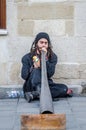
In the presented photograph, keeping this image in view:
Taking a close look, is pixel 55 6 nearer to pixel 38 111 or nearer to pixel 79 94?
pixel 79 94

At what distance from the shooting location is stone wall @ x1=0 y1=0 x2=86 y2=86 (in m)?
8.17

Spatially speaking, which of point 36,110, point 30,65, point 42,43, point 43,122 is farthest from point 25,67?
point 43,122

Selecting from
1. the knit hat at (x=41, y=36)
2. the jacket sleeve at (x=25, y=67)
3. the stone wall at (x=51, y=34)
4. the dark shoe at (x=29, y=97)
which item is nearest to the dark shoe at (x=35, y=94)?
the dark shoe at (x=29, y=97)

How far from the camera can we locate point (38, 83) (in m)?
7.80

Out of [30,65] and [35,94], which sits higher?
[30,65]

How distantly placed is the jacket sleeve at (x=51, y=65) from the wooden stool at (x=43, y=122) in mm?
2186

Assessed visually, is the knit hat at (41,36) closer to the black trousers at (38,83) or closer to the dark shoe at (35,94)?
the black trousers at (38,83)

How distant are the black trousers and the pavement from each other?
0.12 metres

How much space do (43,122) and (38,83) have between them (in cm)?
209

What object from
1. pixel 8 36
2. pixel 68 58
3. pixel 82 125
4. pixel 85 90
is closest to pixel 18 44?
pixel 8 36

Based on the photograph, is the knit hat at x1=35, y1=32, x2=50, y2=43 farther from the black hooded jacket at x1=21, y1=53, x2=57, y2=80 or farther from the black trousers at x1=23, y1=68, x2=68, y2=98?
the black trousers at x1=23, y1=68, x2=68, y2=98

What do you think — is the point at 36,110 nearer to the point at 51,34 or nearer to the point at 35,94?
the point at 35,94

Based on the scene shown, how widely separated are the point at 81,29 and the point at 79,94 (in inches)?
43.6

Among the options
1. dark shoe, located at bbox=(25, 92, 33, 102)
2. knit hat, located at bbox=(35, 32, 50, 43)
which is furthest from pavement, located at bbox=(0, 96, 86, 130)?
knit hat, located at bbox=(35, 32, 50, 43)
